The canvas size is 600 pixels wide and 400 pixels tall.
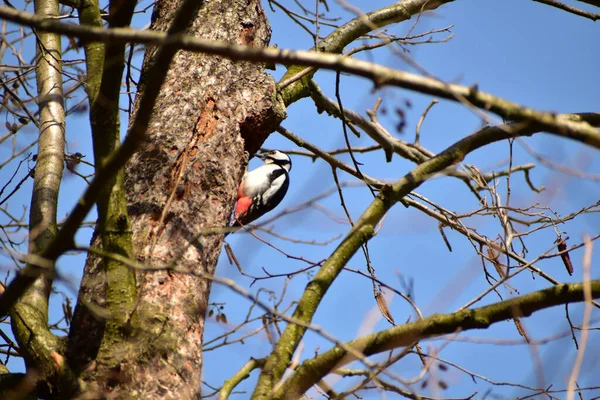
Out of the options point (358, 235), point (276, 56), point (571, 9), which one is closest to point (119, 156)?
point (276, 56)

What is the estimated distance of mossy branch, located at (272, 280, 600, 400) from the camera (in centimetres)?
197

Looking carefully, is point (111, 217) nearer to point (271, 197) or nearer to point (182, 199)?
point (182, 199)

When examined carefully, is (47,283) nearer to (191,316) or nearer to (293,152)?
(191,316)

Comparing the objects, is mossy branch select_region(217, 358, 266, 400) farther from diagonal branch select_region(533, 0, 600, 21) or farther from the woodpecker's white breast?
the woodpecker's white breast

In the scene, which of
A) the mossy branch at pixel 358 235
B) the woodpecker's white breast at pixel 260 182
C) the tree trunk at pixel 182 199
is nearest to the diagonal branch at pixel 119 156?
the tree trunk at pixel 182 199

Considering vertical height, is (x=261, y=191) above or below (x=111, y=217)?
above

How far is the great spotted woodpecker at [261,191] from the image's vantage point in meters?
5.55

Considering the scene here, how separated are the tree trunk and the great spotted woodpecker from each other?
2128mm

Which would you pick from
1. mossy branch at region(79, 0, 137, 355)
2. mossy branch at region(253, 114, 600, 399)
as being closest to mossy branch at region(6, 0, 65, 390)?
mossy branch at region(79, 0, 137, 355)

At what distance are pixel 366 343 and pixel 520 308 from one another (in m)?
0.50

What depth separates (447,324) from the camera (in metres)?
2.02

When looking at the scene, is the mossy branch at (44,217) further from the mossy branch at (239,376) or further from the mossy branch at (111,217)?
the mossy branch at (239,376)

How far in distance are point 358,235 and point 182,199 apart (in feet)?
2.64

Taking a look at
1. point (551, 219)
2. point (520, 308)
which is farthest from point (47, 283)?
point (551, 219)
